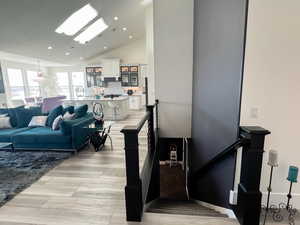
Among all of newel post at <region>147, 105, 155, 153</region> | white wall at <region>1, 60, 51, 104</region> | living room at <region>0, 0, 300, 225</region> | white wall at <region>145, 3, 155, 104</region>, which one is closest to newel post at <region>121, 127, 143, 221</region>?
living room at <region>0, 0, 300, 225</region>

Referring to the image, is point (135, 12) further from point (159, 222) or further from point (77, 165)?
point (159, 222)

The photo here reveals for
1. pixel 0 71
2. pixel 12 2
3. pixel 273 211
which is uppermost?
pixel 12 2

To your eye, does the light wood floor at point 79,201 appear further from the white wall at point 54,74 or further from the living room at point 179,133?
the white wall at point 54,74

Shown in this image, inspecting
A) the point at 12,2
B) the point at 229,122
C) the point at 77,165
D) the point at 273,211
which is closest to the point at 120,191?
the point at 77,165

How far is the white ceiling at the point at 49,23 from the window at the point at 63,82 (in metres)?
3.48

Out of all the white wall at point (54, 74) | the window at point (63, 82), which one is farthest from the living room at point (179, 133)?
the window at point (63, 82)

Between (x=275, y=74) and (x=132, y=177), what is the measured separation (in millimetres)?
1848

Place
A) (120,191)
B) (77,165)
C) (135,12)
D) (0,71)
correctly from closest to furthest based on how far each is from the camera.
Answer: (120,191)
(77,165)
(135,12)
(0,71)

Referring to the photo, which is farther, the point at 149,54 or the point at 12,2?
the point at 149,54

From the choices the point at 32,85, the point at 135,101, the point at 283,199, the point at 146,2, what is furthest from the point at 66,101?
the point at 283,199

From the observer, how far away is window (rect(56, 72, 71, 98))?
447 inches

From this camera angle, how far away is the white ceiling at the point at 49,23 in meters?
3.95

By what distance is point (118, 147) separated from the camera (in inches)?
164

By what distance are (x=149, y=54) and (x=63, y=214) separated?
15.6ft
